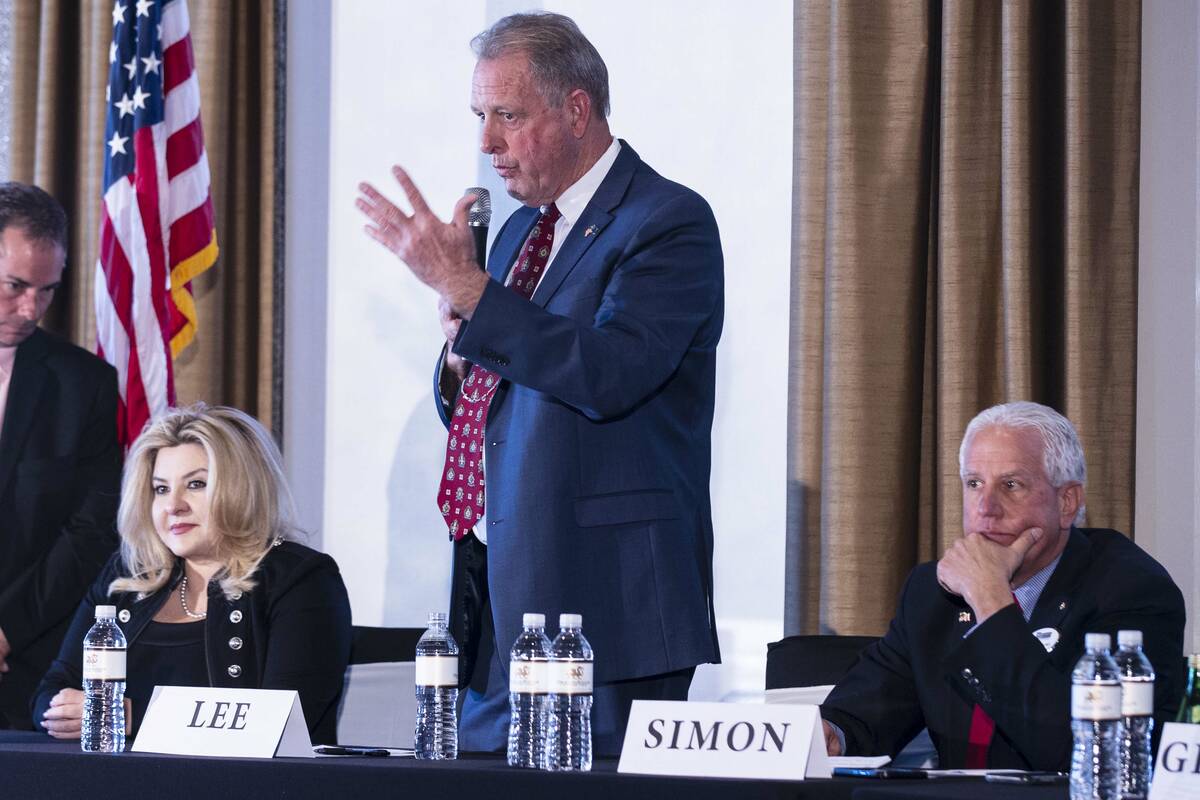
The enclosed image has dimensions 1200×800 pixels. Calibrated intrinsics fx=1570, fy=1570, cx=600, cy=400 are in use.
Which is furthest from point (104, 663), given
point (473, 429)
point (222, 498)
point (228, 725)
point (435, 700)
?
point (222, 498)

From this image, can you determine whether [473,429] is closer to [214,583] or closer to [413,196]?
[413,196]

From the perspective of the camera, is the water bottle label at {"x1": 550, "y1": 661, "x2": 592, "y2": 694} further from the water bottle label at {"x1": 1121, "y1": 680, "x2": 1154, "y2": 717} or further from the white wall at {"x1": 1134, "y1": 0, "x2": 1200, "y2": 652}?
the white wall at {"x1": 1134, "y1": 0, "x2": 1200, "y2": 652}

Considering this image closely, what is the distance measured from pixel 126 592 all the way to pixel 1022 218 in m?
2.30

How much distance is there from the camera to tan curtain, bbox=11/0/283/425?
4.78 metres

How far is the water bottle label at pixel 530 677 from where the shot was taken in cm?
217

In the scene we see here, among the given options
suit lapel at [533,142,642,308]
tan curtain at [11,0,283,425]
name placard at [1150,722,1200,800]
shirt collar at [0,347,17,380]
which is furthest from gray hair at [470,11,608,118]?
tan curtain at [11,0,283,425]

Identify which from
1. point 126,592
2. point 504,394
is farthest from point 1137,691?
point 126,592

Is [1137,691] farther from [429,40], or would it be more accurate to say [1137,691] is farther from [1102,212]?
[429,40]

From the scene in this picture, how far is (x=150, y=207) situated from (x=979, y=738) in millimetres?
2819

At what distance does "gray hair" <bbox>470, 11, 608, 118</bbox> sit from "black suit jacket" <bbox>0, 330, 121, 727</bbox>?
1799mm

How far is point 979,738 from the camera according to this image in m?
2.84

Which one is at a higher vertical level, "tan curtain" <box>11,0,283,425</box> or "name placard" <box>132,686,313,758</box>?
"tan curtain" <box>11,0,283,425</box>

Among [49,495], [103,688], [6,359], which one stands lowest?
[103,688]

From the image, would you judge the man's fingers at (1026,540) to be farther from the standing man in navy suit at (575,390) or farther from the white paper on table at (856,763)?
the white paper on table at (856,763)
